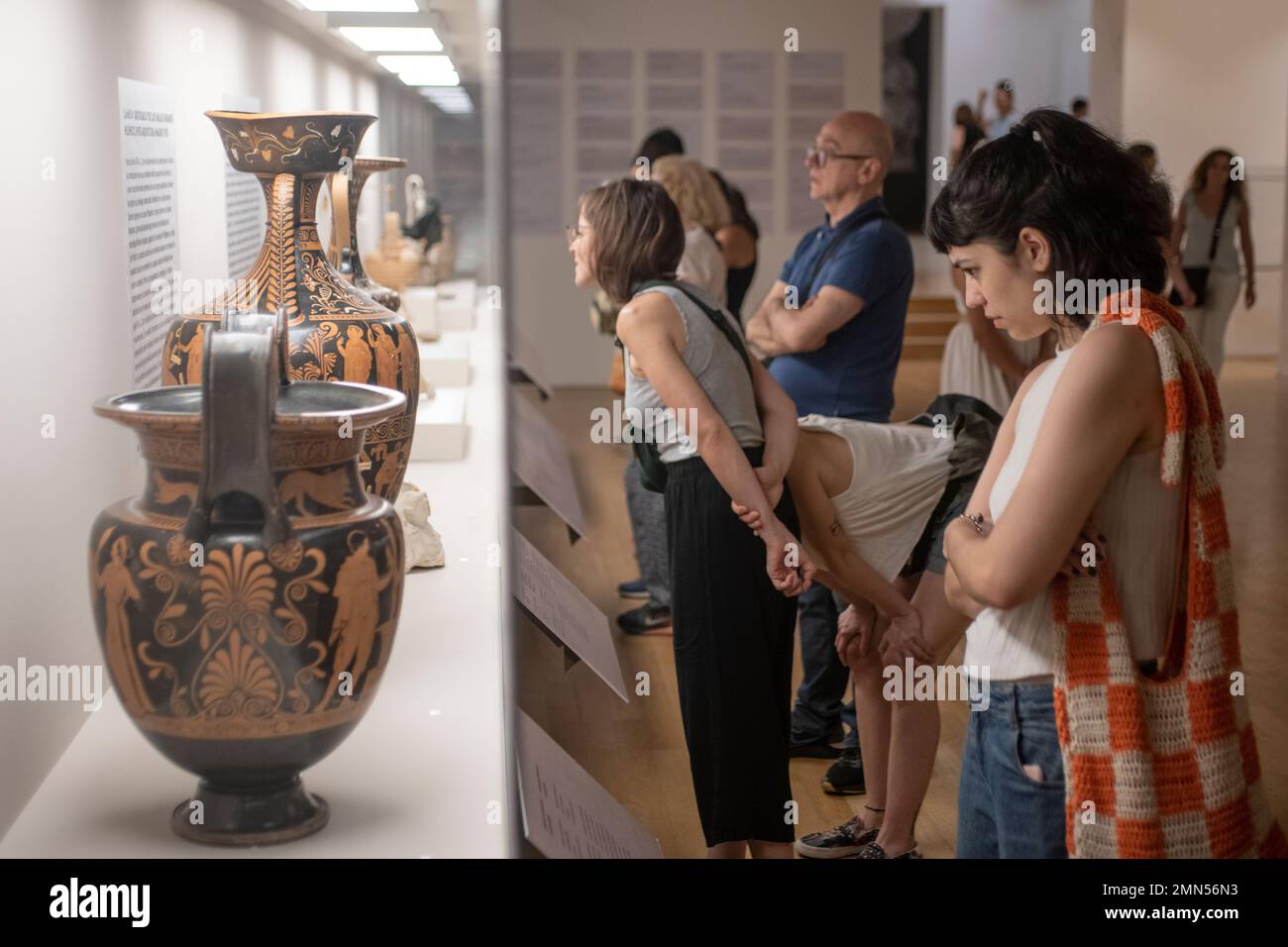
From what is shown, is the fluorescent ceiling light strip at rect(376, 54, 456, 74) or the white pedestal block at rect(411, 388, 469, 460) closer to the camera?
the white pedestal block at rect(411, 388, 469, 460)

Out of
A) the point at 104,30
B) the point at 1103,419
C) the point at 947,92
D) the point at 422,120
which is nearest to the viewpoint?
the point at 1103,419

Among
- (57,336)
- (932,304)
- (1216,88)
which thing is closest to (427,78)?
(57,336)

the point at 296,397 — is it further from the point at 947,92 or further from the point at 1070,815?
the point at 947,92

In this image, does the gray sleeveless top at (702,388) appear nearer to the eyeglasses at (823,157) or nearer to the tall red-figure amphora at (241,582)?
the eyeglasses at (823,157)

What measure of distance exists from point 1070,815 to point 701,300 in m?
1.24

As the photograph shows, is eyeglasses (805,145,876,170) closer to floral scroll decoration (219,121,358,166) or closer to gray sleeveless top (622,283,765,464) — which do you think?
gray sleeveless top (622,283,765,464)

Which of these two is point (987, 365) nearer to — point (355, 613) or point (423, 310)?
point (355, 613)

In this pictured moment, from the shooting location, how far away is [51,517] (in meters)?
1.52

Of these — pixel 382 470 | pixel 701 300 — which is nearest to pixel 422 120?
pixel 701 300

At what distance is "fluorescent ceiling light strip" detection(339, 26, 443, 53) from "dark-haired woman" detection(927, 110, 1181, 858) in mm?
1539

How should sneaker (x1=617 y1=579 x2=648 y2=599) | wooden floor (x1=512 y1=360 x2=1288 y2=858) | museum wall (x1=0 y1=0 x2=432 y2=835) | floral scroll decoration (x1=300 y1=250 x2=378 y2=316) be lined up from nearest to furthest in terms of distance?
1. museum wall (x1=0 y1=0 x2=432 y2=835)
2. floral scroll decoration (x1=300 y1=250 x2=378 y2=316)
3. wooden floor (x1=512 y1=360 x2=1288 y2=858)
4. sneaker (x1=617 y1=579 x2=648 y2=599)

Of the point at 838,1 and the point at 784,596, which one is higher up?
the point at 838,1

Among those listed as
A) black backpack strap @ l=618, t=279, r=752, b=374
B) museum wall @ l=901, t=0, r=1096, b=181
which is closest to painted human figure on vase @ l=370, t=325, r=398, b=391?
black backpack strap @ l=618, t=279, r=752, b=374

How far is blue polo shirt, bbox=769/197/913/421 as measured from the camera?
10.6 ft
